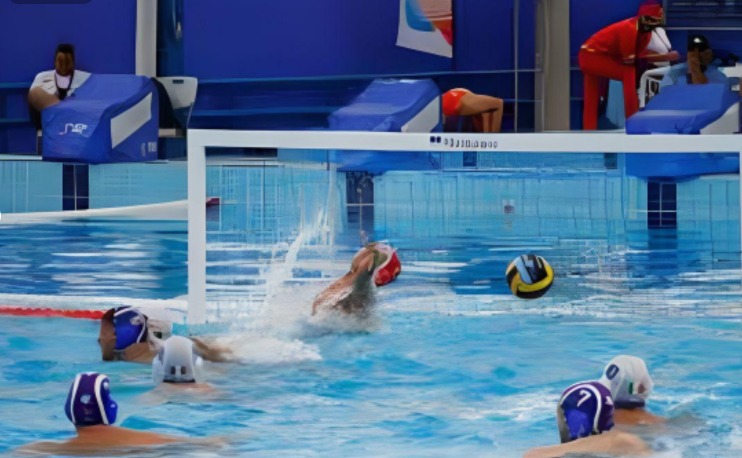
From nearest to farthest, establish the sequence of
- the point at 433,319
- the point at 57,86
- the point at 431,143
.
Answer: the point at 431,143, the point at 433,319, the point at 57,86

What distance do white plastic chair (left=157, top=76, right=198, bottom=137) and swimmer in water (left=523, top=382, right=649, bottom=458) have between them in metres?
7.84

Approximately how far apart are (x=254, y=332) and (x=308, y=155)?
75cm

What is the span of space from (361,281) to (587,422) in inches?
87.3

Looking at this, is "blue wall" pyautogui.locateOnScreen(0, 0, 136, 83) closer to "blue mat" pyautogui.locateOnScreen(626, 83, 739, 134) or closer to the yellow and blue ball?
"blue mat" pyautogui.locateOnScreen(626, 83, 739, 134)

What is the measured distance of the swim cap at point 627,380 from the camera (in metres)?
4.41

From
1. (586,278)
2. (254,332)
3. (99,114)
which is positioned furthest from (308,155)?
(99,114)

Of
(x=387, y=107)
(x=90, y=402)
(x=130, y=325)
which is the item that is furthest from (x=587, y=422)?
(x=387, y=107)

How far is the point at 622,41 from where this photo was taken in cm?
1053

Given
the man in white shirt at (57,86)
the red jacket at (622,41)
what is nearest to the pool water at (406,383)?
the red jacket at (622,41)

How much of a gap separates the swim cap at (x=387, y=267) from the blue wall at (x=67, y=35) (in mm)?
7024

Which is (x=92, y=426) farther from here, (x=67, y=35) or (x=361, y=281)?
(x=67, y=35)

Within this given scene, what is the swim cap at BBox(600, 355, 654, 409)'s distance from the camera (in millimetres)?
4414

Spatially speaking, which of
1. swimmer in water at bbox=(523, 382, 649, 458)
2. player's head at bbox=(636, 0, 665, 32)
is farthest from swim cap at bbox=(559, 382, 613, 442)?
player's head at bbox=(636, 0, 665, 32)

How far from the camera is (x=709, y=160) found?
709 centimetres
